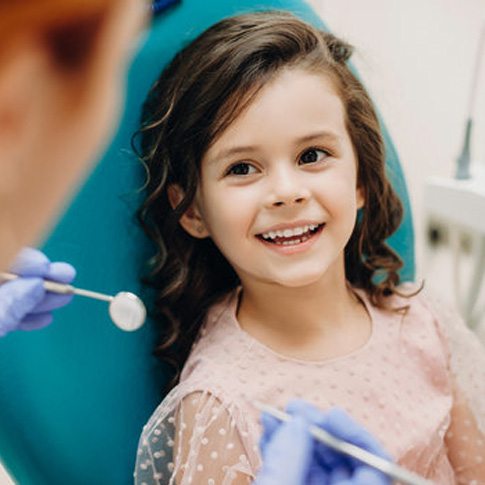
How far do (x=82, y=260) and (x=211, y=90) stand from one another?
28 cm

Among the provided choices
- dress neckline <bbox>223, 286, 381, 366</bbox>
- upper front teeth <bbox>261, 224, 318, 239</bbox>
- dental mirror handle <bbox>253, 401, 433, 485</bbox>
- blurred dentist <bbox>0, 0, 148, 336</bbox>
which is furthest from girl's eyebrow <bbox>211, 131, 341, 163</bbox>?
blurred dentist <bbox>0, 0, 148, 336</bbox>

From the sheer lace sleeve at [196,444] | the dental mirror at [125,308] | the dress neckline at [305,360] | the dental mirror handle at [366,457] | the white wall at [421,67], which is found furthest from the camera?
the white wall at [421,67]

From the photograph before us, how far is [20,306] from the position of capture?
0.74 m

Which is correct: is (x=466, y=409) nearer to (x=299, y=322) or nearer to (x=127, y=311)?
(x=299, y=322)

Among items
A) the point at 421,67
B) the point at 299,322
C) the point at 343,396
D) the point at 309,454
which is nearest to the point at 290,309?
the point at 299,322

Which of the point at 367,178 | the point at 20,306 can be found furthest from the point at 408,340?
the point at 20,306

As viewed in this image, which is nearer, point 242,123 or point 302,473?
point 302,473

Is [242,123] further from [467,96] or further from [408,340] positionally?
[467,96]

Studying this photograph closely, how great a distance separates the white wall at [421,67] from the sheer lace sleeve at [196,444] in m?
1.00

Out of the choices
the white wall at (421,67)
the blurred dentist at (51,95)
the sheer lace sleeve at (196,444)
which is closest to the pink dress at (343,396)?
the sheer lace sleeve at (196,444)

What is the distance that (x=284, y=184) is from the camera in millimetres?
841

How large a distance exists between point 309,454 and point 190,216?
42 cm

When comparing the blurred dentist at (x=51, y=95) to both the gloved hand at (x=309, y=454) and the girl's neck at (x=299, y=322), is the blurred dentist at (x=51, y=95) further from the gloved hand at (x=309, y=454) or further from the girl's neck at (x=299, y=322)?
the girl's neck at (x=299, y=322)

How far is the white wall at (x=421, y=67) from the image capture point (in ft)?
5.83
